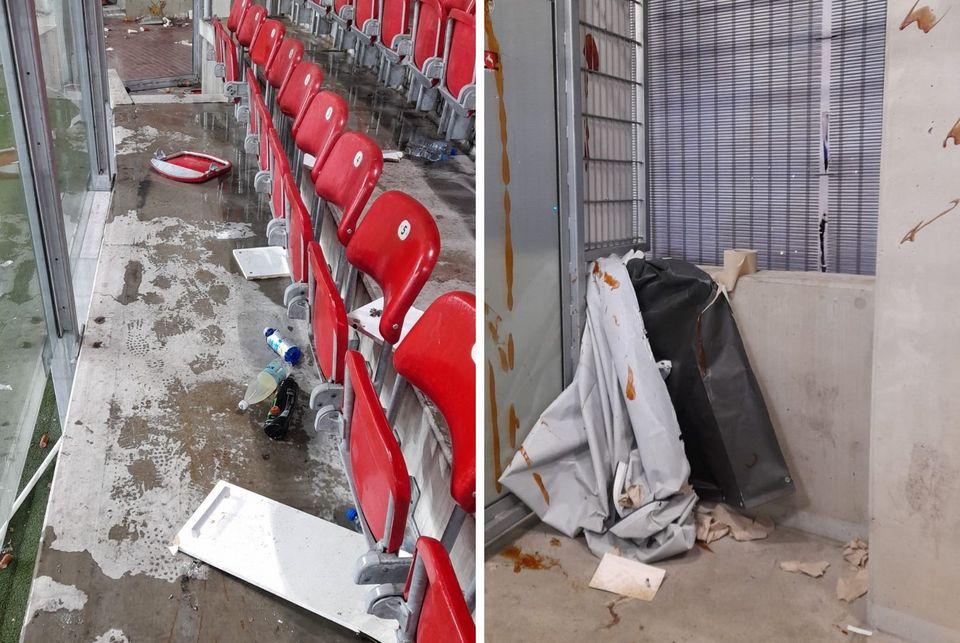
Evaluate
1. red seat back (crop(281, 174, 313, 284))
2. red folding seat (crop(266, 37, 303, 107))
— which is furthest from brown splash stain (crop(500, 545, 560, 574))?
red folding seat (crop(266, 37, 303, 107))

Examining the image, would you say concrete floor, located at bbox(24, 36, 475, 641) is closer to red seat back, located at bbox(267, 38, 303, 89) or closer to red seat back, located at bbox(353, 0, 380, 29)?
red seat back, located at bbox(267, 38, 303, 89)

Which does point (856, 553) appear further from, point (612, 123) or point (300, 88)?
point (300, 88)

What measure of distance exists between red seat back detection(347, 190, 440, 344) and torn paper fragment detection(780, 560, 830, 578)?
3.10 ft

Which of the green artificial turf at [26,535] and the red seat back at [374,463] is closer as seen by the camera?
the red seat back at [374,463]

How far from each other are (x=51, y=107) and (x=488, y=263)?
143 centimetres

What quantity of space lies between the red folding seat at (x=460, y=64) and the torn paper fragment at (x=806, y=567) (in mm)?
1547

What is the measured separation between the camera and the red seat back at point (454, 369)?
99 centimetres

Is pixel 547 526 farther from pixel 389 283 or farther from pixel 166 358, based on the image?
pixel 166 358

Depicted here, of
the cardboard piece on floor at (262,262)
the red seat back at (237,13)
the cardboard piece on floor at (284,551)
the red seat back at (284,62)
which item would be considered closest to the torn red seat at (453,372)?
the cardboard piece on floor at (284,551)

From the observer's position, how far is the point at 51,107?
7.43 ft

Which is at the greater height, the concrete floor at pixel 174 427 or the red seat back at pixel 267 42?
the red seat back at pixel 267 42

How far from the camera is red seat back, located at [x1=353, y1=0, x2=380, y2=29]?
137 inches

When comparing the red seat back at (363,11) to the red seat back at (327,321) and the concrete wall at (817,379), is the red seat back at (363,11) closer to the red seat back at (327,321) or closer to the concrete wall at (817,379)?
the red seat back at (327,321)

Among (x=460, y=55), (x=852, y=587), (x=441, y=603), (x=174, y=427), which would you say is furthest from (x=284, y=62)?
(x=441, y=603)
